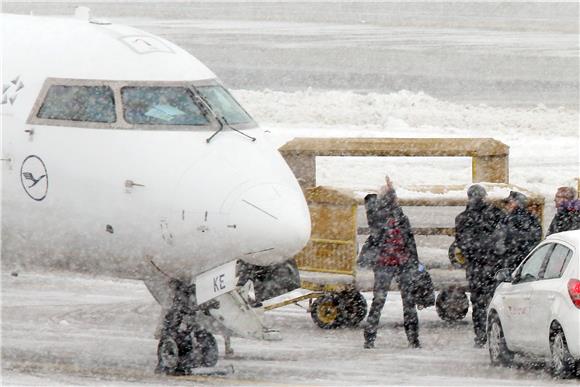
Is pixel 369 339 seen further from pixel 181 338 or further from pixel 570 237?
pixel 181 338

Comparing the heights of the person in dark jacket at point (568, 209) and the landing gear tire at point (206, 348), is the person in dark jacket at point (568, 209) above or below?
above

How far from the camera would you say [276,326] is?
54.4 feet

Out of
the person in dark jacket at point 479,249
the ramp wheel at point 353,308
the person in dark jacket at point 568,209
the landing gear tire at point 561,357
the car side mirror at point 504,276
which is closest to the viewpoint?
the landing gear tire at point 561,357

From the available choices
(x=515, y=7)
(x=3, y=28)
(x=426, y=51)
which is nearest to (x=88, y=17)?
(x=3, y=28)

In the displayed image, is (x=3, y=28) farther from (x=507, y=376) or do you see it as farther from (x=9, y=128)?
(x=507, y=376)

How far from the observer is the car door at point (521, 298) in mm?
13336

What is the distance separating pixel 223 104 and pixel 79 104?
4.16ft

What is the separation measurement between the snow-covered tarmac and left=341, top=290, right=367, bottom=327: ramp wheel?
0.73ft

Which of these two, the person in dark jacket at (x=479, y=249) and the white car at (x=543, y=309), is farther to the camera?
the person in dark jacket at (x=479, y=249)

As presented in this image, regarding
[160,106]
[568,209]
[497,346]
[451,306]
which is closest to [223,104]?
[160,106]

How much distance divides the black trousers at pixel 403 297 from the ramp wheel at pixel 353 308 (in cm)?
169

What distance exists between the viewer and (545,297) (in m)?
12.9

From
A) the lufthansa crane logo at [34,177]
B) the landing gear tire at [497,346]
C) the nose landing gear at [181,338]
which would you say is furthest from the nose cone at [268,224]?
the landing gear tire at [497,346]

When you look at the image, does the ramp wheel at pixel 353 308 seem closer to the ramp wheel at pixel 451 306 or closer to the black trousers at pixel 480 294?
the ramp wheel at pixel 451 306
